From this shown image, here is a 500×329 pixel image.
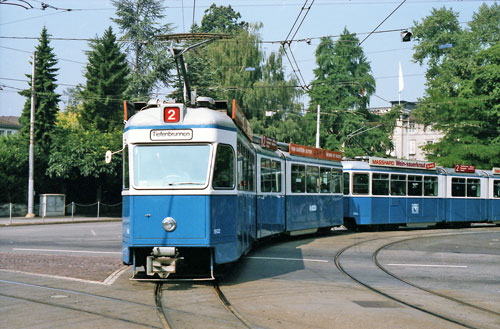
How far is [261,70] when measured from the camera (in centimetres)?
5119

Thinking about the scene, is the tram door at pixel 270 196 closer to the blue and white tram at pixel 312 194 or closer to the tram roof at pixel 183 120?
the blue and white tram at pixel 312 194

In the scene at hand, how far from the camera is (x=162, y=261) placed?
10.2 meters

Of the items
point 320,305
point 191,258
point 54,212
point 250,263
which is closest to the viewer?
point 320,305

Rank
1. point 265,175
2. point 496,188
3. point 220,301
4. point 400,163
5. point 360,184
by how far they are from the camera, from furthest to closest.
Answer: point 496,188 → point 400,163 → point 360,184 → point 265,175 → point 220,301

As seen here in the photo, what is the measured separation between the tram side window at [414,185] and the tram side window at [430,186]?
393 millimetres

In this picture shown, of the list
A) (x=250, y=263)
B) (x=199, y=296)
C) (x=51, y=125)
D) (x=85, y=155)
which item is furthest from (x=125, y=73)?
(x=199, y=296)

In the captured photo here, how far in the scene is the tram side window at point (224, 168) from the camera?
10672mm

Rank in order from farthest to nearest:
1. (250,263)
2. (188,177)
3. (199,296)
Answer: (250,263) → (188,177) → (199,296)

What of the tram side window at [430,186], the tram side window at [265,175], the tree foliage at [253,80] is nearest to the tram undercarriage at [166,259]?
the tram side window at [265,175]

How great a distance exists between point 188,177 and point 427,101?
41.7 meters

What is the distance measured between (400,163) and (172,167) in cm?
1839

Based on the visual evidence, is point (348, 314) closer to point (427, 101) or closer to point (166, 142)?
point (166, 142)

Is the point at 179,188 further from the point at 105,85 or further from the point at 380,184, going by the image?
the point at 105,85

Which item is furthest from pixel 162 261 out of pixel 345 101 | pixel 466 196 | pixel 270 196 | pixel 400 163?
pixel 345 101
